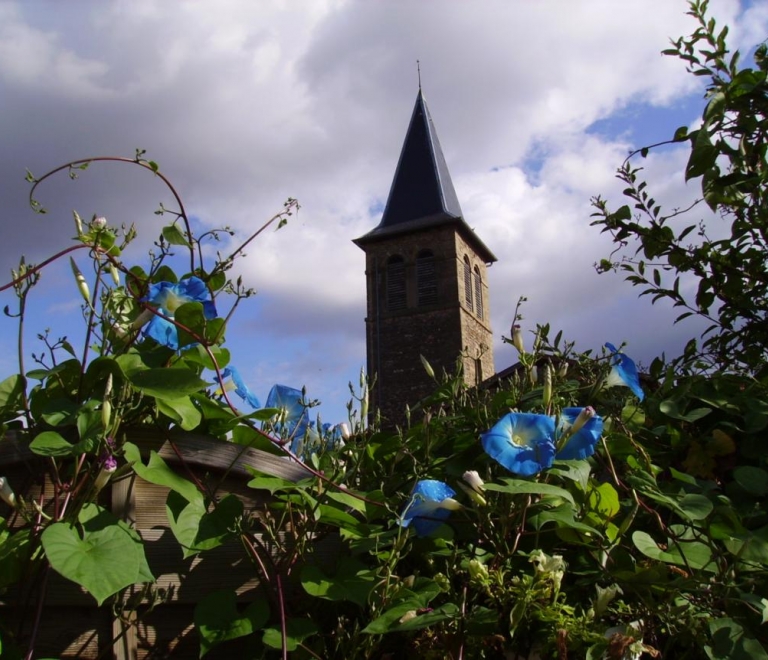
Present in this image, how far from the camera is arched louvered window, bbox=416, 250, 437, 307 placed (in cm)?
2433

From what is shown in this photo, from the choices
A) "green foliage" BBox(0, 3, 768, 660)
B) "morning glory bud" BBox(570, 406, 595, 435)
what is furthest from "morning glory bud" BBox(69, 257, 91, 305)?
"morning glory bud" BBox(570, 406, 595, 435)

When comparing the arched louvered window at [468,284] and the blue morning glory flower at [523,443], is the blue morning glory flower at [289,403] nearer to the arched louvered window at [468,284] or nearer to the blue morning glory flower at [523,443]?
the blue morning glory flower at [523,443]

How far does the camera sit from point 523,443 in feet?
3.27

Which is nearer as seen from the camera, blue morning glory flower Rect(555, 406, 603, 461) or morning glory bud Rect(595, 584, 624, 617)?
morning glory bud Rect(595, 584, 624, 617)

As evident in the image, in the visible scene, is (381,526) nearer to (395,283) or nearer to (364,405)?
(364,405)

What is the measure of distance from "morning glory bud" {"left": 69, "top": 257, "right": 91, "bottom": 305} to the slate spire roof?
2341cm

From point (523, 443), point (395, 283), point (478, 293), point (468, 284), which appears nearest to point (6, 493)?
point (523, 443)

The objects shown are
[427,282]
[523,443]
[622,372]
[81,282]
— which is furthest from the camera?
[427,282]

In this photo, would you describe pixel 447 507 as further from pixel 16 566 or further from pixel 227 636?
pixel 16 566

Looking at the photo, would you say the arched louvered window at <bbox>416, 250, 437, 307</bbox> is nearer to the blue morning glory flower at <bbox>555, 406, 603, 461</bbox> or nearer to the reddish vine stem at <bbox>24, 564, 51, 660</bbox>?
the blue morning glory flower at <bbox>555, 406, 603, 461</bbox>

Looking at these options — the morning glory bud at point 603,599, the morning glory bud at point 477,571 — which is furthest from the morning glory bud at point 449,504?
the morning glory bud at point 603,599

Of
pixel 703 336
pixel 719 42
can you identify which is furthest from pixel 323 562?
pixel 719 42

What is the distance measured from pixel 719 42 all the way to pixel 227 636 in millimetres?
1562

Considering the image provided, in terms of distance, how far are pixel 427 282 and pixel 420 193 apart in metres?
3.32
